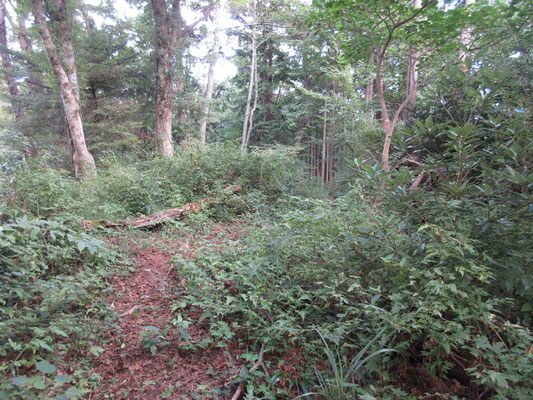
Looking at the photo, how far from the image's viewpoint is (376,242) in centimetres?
241

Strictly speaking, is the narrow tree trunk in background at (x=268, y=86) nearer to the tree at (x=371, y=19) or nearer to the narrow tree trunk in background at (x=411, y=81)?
the narrow tree trunk in background at (x=411, y=81)

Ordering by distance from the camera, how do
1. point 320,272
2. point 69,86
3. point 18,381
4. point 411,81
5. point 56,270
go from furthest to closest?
point 69,86, point 411,81, point 56,270, point 320,272, point 18,381

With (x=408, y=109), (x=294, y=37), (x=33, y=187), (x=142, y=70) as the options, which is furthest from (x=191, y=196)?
(x=294, y=37)

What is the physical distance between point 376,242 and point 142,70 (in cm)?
1477

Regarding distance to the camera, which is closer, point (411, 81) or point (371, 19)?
point (371, 19)

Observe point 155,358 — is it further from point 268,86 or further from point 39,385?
point 268,86

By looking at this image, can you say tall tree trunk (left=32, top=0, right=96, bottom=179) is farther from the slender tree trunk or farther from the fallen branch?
the fallen branch

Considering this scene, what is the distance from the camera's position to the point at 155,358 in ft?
7.71

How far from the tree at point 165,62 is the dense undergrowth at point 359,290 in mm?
6571

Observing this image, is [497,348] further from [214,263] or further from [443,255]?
[214,263]

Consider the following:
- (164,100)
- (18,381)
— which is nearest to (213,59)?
(164,100)

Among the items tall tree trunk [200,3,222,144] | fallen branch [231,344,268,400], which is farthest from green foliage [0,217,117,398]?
tall tree trunk [200,3,222,144]

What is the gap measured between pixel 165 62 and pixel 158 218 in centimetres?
730

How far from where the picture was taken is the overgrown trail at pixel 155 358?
6.87 feet
